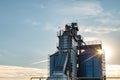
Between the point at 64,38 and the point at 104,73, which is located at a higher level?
the point at 64,38

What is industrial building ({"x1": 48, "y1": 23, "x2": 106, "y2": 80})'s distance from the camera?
2918 inches

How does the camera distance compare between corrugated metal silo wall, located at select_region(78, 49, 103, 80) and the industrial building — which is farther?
corrugated metal silo wall, located at select_region(78, 49, 103, 80)

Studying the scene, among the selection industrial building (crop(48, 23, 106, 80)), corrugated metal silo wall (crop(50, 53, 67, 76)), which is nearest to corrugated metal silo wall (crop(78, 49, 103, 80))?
industrial building (crop(48, 23, 106, 80))

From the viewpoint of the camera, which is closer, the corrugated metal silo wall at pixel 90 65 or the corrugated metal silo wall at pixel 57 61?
the corrugated metal silo wall at pixel 57 61

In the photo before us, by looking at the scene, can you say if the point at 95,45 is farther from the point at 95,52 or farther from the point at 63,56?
the point at 63,56

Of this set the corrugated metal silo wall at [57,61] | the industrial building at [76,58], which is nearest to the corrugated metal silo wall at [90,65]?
the industrial building at [76,58]

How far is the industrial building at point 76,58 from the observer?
74125mm

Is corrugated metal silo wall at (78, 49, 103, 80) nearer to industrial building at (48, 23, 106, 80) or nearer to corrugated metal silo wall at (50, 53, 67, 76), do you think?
industrial building at (48, 23, 106, 80)

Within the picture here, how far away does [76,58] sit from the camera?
83.9 metres

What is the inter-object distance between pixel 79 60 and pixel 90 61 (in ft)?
11.6

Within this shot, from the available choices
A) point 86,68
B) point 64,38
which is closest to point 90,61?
point 86,68

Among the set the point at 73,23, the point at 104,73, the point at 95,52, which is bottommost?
the point at 104,73

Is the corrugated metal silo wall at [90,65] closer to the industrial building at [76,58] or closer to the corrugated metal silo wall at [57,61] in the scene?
the industrial building at [76,58]

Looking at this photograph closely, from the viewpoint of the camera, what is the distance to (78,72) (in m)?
84.9
